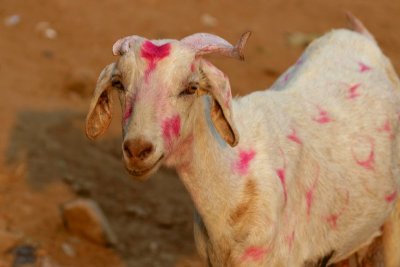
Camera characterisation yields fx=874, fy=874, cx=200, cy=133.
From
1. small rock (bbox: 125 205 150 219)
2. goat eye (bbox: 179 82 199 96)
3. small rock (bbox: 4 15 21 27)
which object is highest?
goat eye (bbox: 179 82 199 96)

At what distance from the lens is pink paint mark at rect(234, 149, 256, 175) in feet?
14.6

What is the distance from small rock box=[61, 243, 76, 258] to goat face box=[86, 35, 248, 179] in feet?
9.13

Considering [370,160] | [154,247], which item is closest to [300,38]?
[154,247]

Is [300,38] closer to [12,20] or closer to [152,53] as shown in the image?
[12,20]

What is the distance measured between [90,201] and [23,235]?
62 centimetres

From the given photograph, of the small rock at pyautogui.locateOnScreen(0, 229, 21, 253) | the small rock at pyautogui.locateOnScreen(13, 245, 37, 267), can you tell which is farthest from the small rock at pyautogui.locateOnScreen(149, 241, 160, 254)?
the small rock at pyautogui.locateOnScreen(0, 229, 21, 253)

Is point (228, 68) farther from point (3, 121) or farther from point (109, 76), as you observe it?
point (109, 76)

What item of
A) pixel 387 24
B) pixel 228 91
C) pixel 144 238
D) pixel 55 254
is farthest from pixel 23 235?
pixel 387 24

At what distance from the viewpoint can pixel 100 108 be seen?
4375 millimetres

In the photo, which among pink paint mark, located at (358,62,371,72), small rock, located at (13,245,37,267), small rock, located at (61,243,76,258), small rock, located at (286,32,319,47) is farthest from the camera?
small rock, located at (286,32,319,47)

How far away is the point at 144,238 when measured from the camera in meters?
7.24

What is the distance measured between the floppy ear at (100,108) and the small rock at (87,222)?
2539 millimetres

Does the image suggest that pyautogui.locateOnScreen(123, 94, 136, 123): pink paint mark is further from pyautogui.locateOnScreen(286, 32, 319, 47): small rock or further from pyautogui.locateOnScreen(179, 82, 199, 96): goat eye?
pyautogui.locateOnScreen(286, 32, 319, 47): small rock

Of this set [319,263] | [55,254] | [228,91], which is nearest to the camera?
[228,91]
